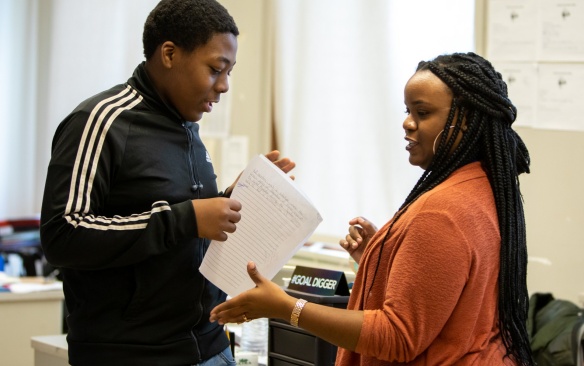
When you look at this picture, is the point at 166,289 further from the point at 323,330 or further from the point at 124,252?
the point at 323,330

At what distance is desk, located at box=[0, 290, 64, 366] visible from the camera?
11.9ft

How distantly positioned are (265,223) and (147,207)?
28 cm

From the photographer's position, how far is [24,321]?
12.1 ft

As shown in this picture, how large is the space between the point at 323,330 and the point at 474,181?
415 millimetres

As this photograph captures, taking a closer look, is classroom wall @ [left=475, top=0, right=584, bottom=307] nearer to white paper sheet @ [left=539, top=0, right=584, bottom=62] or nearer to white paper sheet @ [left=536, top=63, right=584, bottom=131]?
white paper sheet @ [left=536, top=63, right=584, bottom=131]

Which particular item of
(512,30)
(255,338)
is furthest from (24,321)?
(512,30)

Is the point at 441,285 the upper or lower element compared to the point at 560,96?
lower

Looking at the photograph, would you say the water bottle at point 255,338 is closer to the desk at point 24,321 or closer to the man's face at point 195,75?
the man's face at point 195,75

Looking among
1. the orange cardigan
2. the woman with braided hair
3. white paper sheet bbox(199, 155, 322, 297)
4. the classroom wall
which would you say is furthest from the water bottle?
the classroom wall

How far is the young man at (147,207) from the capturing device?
1549 millimetres

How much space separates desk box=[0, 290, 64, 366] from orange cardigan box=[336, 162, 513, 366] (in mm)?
2555

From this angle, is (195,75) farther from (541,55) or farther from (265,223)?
(541,55)

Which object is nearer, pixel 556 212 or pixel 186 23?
pixel 186 23

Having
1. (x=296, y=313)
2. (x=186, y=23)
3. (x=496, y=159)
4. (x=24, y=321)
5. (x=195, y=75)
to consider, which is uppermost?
(x=186, y=23)
